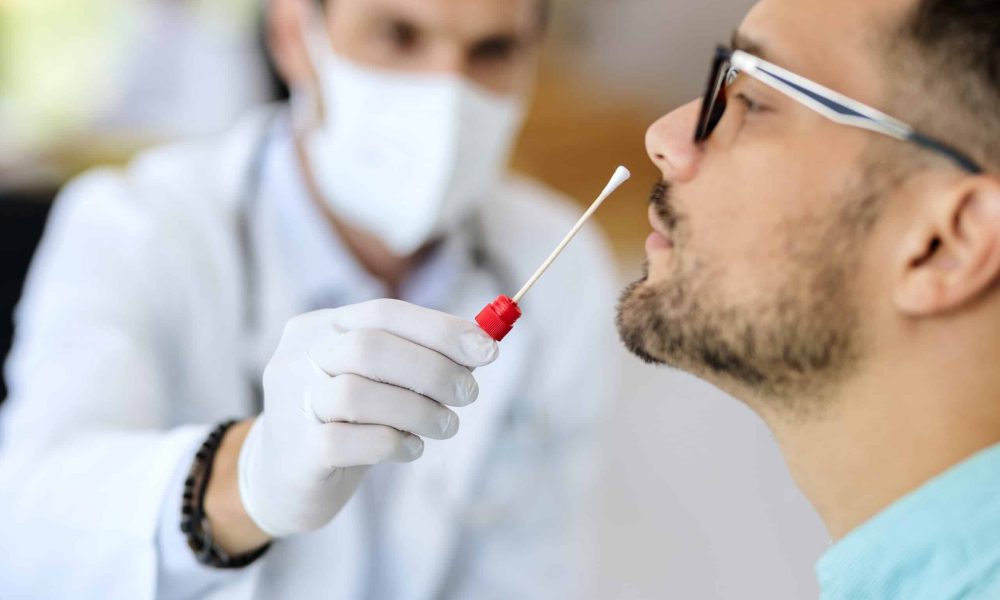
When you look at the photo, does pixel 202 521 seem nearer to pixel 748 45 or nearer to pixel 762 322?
pixel 762 322

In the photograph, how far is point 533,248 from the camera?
1.47 m

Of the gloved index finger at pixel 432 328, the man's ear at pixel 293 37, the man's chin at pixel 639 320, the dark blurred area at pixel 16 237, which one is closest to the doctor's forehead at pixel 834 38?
the man's chin at pixel 639 320

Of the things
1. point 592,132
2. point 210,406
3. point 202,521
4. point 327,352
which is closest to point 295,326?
point 327,352

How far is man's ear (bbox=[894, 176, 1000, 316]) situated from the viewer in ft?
2.24

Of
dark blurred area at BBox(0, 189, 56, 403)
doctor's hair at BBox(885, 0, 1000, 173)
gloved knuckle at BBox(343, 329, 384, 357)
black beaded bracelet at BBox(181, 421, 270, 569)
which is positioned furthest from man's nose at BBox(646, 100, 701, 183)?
dark blurred area at BBox(0, 189, 56, 403)

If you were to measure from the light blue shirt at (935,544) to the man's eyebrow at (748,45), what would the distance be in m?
0.34

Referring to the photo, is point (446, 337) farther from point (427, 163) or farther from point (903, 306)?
point (427, 163)

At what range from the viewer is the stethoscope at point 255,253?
3.79 ft

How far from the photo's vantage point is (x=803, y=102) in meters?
0.75

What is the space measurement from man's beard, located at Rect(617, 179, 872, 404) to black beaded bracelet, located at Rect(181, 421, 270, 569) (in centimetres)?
37

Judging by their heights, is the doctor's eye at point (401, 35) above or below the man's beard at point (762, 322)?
above

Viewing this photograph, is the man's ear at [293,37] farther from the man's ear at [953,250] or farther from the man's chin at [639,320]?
the man's ear at [953,250]

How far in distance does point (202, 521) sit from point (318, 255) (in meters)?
0.56

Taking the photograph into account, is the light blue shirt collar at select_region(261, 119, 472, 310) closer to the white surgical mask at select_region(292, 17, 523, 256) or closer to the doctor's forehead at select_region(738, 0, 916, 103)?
the white surgical mask at select_region(292, 17, 523, 256)
